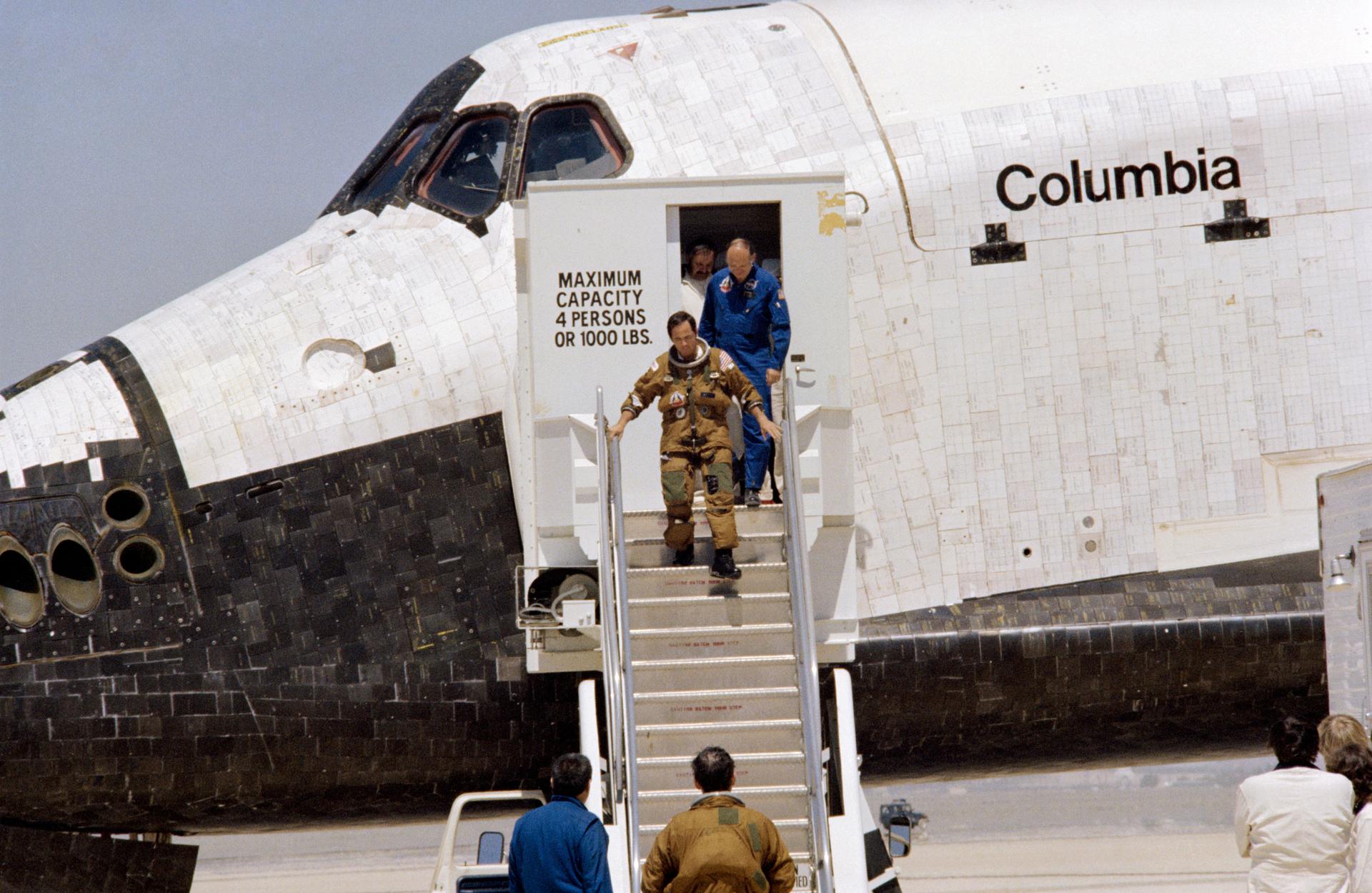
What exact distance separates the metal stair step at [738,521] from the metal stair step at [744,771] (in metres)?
1.20

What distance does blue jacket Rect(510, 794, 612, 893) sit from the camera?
439cm

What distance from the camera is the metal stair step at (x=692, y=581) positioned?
641cm

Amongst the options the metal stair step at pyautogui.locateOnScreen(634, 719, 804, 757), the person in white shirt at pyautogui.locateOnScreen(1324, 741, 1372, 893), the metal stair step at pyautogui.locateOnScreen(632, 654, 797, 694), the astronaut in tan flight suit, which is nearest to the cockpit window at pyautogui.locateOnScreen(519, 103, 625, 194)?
the astronaut in tan flight suit

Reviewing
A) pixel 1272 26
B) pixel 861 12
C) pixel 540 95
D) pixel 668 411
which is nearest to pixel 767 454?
pixel 668 411

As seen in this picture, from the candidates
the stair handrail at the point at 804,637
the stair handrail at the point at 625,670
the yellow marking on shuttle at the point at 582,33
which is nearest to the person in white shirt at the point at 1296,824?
the stair handrail at the point at 804,637

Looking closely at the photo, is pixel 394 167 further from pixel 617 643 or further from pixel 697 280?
pixel 617 643

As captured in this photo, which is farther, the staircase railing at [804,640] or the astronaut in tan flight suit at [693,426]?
the astronaut in tan flight suit at [693,426]

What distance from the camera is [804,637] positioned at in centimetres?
575

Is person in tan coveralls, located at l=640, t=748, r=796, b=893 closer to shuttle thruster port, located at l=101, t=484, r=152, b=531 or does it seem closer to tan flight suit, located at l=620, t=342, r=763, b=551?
tan flight suit, located at l=620, t=342, r=763, b=551

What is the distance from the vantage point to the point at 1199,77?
8.23 m

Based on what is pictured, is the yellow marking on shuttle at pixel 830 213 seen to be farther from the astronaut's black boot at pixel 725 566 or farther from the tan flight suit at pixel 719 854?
the tan flight suit at pixel 719 854

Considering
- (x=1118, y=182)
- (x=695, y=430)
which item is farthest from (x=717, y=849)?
(x=1118, y=182)

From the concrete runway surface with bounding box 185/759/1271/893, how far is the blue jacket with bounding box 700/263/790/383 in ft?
39.1

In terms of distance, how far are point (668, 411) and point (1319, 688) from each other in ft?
13.6
